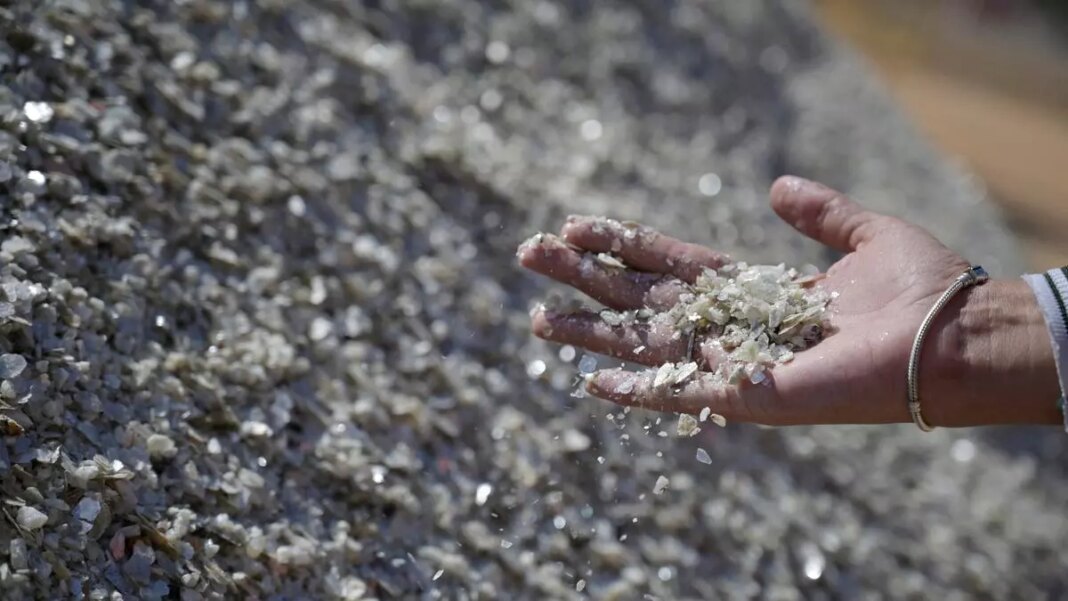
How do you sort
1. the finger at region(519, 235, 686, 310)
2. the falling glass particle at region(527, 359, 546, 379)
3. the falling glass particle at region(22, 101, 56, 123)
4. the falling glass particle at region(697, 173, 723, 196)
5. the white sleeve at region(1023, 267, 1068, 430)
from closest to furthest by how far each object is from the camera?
1. the white sleeve at region(1023, 267, 1068, 430)
2. the finger at region(519, 235, 686, 310)
3. the falling glass particle at region(22, 101, 56, 123)
4. the falling glass particle at region(527, 359, 546, 379)
5. the falling glass particle at region(697, 173, 723, 196)

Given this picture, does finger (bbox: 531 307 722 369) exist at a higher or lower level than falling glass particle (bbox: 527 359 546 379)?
higher

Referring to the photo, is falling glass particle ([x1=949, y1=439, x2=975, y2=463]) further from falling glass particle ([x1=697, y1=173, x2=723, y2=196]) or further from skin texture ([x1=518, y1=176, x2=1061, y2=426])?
skin texture ([x1=518, y1=176, x2=1061, y2=426])

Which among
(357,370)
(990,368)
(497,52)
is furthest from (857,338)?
(497,52)

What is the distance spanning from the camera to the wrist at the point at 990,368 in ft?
5.18

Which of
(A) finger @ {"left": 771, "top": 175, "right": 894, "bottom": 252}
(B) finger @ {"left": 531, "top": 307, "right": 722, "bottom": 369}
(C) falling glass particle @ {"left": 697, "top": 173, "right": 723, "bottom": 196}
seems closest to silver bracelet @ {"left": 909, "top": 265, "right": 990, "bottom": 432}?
(A) finger @ {"left": 771, "top": 175, "right": 894, "bottom": 252}

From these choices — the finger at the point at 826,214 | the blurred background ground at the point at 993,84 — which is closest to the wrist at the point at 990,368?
the finger at the point at 826,214

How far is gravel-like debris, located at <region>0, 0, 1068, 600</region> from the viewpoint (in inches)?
65.1

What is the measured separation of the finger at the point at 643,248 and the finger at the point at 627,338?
0.13 meters

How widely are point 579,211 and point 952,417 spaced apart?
1352 mm

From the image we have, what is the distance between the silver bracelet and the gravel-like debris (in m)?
0.36

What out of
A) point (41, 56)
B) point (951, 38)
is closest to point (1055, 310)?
point (41, 56)

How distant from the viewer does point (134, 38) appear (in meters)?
2.29

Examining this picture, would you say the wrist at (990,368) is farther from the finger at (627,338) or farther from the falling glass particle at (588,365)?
the falling glass particle at (588,365)

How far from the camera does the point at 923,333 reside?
1.58 m
